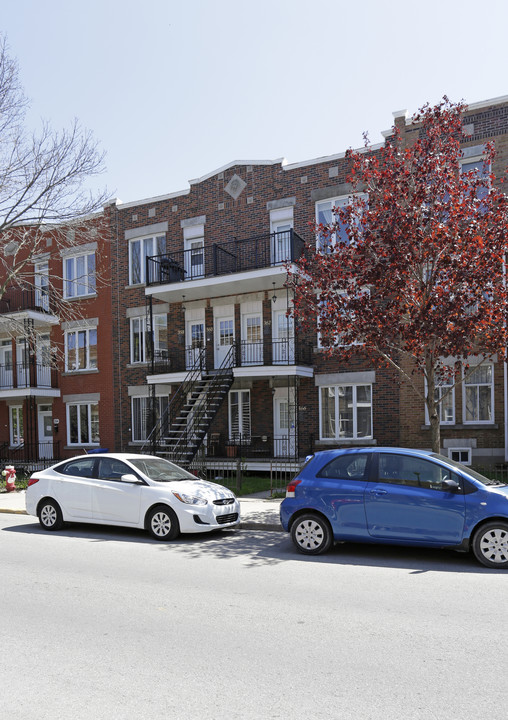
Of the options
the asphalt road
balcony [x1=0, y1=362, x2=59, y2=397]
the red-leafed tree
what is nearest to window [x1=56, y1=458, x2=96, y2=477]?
the asphalt road

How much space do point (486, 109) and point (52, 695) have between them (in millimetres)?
17415

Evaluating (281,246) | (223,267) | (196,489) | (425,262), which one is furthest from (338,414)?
(196,489)

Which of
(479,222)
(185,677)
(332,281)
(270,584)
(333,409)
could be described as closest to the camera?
(185,677)

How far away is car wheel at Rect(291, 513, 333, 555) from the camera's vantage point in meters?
8.79

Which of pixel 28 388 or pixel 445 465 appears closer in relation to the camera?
pixel 445 465

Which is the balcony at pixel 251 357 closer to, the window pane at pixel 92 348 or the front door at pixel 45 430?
the window pane at pixel 92 348

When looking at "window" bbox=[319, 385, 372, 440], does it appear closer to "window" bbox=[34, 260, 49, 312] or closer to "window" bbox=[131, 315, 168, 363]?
"window" bbox=[131, 315, 168, 363]

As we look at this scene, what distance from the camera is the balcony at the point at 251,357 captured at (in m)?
18.6

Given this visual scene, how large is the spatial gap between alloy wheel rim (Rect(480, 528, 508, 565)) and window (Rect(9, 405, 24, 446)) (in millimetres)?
21901

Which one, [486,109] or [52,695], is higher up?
[486,109]

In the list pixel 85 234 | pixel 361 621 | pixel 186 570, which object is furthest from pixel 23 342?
pixel 361 621

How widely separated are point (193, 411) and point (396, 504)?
439 inches

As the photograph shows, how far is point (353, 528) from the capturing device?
859 cm

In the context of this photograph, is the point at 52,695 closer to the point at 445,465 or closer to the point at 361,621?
the point at 361,621
